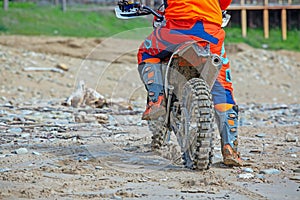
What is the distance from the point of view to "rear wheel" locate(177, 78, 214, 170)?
5.64m

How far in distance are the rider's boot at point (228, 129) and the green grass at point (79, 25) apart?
14.3 metres

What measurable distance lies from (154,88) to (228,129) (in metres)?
0.74

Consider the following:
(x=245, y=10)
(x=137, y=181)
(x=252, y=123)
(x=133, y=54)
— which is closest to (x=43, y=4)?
(x=133, y=54)

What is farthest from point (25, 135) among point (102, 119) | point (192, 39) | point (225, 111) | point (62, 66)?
point (62, 66)

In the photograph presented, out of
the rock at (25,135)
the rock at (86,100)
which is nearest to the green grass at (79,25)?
the rock at (86,100)

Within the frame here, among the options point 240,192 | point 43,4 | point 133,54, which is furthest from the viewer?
point 43,4

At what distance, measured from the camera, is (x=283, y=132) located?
28.7 ft

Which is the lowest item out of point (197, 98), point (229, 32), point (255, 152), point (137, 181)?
point (229, 32)

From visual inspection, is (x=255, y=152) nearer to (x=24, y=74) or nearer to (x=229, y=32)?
(x=24, y=74)

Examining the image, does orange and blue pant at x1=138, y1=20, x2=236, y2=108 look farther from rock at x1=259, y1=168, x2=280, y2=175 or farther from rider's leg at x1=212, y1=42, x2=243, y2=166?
rock at x1=259, y1=168, x2=280, y2=175

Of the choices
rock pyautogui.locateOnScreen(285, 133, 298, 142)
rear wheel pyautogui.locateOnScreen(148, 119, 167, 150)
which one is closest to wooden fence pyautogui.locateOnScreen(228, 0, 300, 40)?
rock pyautogui.locateOnScreen(285, 133, 298, 142)

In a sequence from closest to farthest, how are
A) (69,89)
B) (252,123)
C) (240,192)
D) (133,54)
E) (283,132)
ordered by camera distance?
(240,192)
(283,132)
(252,123)
(69,89)
(133,54)

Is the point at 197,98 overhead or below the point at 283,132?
overhead

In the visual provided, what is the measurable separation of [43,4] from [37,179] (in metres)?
19.5
